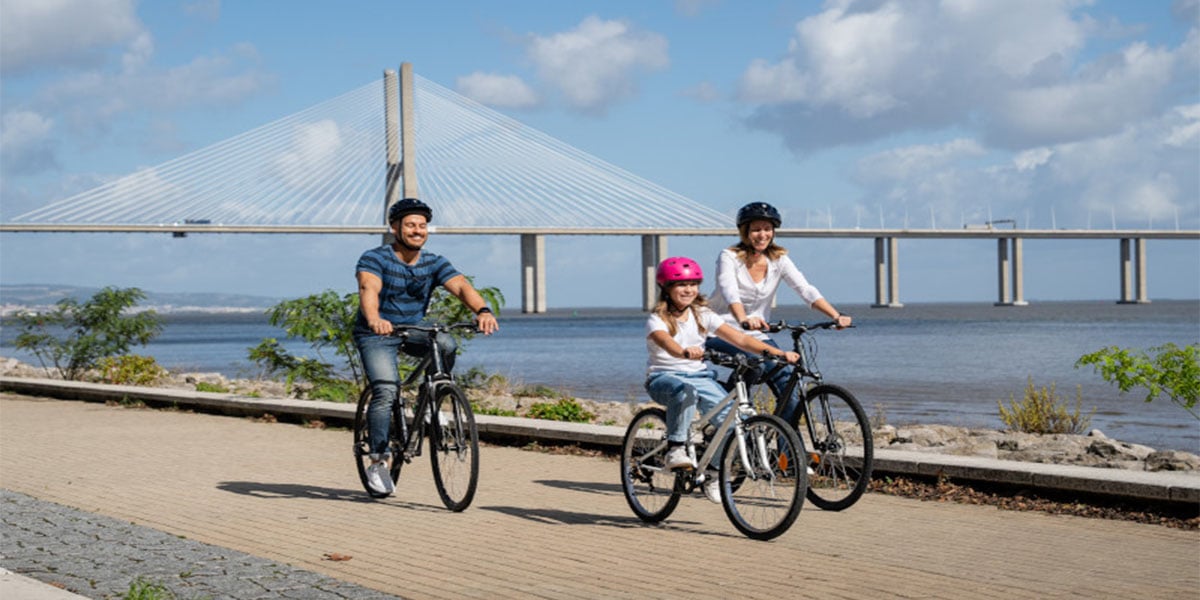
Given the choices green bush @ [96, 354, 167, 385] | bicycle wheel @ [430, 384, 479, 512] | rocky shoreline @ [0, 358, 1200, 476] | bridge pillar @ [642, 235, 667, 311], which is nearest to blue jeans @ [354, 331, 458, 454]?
bicycle wheel @ [430, 384, 479, 512]

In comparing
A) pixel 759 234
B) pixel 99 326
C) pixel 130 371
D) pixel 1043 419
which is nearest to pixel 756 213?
pixel 759 234

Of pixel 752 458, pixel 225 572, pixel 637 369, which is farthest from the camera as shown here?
pixel 637 369

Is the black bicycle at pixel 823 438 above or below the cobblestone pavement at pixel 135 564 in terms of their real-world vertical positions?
above

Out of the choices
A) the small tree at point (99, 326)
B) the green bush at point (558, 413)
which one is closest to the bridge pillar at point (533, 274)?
the small tree at point (99, 326)

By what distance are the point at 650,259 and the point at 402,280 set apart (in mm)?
70507

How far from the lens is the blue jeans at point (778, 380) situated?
269 inches

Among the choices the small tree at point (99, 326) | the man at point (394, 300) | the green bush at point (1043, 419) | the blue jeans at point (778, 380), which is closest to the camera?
the blue jeans at point (778, 380)

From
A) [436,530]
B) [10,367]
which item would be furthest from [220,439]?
[10,367]

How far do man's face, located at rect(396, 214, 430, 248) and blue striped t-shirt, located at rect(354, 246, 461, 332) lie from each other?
0.35 ft

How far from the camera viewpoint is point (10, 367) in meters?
27.1

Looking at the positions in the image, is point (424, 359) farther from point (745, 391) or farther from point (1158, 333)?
point (1158, 333)

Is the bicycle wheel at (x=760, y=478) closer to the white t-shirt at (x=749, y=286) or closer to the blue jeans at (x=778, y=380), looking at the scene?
the blue jeans at (x=778, y=380)

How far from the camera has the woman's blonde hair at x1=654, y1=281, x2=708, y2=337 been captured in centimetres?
643

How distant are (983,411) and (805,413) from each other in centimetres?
1273
